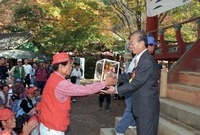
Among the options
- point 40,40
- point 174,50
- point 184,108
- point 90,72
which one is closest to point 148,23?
point 174,50

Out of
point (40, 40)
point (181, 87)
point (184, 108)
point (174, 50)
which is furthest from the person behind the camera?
point (40, 40)

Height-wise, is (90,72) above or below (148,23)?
below

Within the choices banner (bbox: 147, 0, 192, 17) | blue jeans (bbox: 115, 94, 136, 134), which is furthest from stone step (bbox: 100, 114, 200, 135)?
banner (bbox: 147, 0, 192, 17)

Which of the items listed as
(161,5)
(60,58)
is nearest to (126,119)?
(60,58)

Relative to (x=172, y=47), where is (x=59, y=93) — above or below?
below

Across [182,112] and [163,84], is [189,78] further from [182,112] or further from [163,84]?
[182,112]

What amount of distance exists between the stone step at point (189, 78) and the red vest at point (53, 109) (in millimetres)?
2884

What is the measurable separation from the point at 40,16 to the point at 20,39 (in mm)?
2911

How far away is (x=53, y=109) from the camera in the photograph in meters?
3.16

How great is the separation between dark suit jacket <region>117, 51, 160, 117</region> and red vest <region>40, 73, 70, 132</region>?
0.64 meters

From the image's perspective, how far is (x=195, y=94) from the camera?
483 centimetres

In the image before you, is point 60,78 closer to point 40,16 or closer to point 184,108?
point 184,108

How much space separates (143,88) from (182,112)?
1548mm

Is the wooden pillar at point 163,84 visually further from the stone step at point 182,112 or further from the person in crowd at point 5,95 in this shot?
the person in crowd at point 5,95
